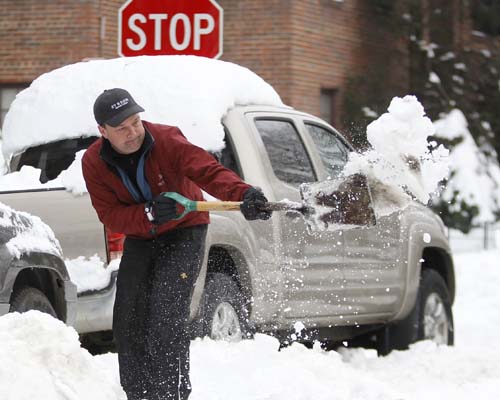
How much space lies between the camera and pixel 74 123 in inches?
326

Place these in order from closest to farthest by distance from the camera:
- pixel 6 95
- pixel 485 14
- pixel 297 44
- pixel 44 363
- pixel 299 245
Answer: pixel 44 363 → pixel 299 245 → pixel 297 44 → pixel 6 95 → pixel 485 14

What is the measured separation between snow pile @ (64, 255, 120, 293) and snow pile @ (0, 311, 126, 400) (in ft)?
4.23

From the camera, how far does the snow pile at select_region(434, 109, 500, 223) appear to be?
2078 cm

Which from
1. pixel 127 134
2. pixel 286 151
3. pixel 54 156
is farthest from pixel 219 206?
pixel 286 151

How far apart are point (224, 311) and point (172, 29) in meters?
3.62

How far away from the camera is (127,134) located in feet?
19.5

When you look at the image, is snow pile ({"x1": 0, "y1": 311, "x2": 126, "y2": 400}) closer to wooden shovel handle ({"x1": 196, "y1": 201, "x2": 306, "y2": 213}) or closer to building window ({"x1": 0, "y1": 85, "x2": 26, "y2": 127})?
wooden shovel handle ({"x1": 196, "y1": 201, "x2": 306, "y2": 213})

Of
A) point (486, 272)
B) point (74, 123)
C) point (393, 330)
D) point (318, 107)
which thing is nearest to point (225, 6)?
point (318, 107)

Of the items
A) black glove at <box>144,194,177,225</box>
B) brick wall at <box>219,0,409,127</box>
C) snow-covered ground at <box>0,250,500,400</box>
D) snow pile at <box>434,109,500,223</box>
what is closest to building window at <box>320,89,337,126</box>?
brick wall at <box>219,0,409,127</box>

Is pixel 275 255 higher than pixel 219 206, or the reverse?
pixel 219 206

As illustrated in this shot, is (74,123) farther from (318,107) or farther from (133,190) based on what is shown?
(318,107)

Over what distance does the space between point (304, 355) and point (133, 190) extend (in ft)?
7.92

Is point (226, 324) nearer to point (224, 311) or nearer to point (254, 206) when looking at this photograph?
point (224, 311)

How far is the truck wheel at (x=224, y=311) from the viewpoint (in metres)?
7.77
